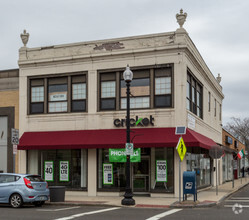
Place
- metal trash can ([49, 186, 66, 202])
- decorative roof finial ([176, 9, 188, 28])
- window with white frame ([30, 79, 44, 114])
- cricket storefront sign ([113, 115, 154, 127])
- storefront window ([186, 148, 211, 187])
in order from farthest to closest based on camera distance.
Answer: window with white frame ([30, 79, 44, 114]) → storefront window ([186, 148, 211, 187]) → decorative roof finial ([176, 9, 188, 28]) → cricket storefront sign ([113, 115, 154, 127]) → metal trash can ([49, 186, 66, 202])

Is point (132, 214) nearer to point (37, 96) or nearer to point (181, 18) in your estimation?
point (181, 18)

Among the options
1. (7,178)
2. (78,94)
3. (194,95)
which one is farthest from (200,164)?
(7,178)

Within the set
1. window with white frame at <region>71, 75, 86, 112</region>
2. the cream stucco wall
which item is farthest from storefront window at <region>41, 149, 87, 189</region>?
window with white frame at <region>71, 75, 86, 112</region>

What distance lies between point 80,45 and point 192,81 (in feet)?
21.6

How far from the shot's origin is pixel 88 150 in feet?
71.2

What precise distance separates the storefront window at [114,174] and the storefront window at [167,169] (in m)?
1.66

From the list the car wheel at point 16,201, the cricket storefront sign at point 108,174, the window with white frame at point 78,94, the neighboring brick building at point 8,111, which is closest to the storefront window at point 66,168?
the cricket storefront sign at point 108,174

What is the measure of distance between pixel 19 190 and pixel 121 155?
613 cm

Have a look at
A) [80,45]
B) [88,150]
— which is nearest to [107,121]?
[88,150]

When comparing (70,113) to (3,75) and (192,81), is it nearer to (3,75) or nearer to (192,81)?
(3,75)

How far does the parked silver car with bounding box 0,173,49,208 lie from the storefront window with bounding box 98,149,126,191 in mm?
5211

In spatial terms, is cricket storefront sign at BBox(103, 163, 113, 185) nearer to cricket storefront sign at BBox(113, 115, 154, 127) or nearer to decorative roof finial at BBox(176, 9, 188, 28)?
cricket storefront sign at BBox(113, 115, 154, 127)

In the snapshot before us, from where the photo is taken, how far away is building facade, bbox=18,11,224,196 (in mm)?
20422

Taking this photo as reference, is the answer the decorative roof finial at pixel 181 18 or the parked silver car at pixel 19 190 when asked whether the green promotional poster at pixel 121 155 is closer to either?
the parked silver car at pixel 19 190
